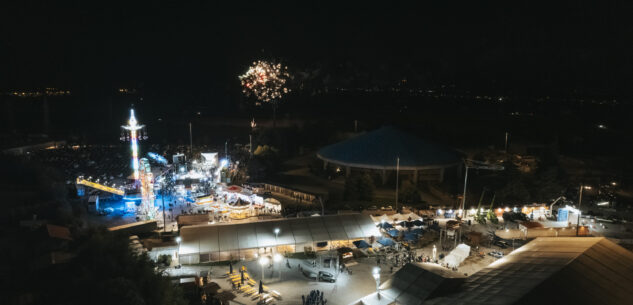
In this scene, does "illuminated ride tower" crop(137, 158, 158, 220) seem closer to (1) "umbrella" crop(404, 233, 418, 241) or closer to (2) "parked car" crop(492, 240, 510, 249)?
(1) "umbrella" crop(404, 233, 418, 241)

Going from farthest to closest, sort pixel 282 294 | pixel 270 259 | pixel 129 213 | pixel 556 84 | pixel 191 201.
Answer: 1. pixel 556 84
2. pixel 191 201
3. pixel 129 213
4. pixel 270 259
5. pixel 282 294

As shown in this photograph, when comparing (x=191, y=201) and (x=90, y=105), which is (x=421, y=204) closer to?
(x=191, y=201)

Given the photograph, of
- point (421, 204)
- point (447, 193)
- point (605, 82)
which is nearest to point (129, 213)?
point (421, 204)

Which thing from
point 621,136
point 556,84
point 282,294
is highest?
point 556,84

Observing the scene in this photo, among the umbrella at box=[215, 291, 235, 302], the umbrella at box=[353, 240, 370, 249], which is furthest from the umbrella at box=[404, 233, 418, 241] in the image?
the umbrella at box=[215, 291, 235, 302]

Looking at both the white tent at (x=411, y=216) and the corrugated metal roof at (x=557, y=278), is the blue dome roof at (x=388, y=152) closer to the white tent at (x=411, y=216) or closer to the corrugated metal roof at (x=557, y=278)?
the white tent at (x=411, y=216)

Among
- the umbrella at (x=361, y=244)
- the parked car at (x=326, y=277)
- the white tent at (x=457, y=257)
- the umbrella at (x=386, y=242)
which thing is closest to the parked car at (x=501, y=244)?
the white tent at (x=457, y=257)
